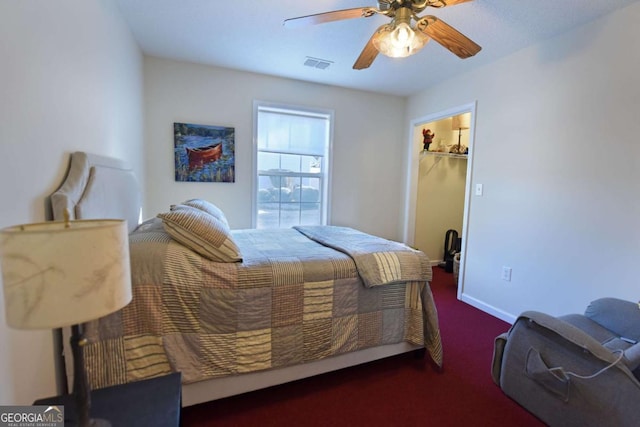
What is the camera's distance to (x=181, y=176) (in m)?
3.17

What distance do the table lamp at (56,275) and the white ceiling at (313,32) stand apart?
207 cm

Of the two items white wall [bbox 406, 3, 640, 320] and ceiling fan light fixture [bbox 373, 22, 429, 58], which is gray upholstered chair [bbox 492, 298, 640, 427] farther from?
ceiling fan light fixture [bbox 373, 22, 429, 58]

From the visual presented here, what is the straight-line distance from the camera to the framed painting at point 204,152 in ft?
10.3

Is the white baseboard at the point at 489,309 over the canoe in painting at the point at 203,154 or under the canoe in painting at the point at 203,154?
under

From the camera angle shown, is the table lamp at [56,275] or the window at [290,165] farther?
the window at [290,165]

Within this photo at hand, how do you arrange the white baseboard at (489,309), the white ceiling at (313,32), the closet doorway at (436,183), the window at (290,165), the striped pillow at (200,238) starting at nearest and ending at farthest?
the striped pillow at (200,238)
the white ceiling at (313,32)
the white baseboard at (489,309)
the window at (290,165)
the closet doorway at (436,183)

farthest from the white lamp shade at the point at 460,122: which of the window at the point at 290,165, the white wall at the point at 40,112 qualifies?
the white wall at the point at 40,112

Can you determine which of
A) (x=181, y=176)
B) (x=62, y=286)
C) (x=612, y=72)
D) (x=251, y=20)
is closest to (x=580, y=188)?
(x=612, y=72)

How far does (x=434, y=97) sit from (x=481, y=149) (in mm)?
1009

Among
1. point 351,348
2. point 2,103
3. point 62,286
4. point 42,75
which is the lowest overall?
point 351,348

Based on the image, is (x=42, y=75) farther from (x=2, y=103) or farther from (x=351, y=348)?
(x=351, y=348)

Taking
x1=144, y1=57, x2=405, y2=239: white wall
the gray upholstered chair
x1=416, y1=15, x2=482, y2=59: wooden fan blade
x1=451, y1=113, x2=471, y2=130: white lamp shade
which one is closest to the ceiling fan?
x1=416, y1=15, x2=482, y2=59: wooden fan blade

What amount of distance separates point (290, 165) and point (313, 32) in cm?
160

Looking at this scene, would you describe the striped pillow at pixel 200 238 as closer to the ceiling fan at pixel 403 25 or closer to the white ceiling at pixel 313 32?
the ceiling fan at pixel 403 25
